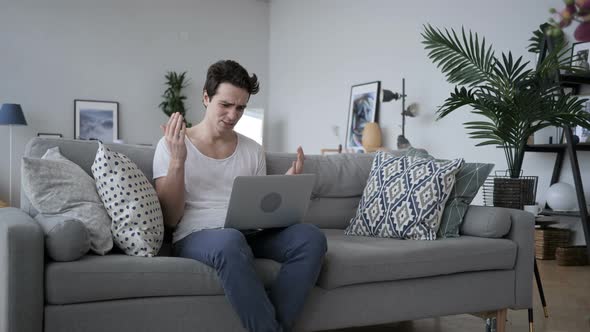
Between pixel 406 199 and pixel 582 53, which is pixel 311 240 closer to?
pixel 406 199

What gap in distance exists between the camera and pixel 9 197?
22.5 feet

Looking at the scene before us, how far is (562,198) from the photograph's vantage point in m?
4.02

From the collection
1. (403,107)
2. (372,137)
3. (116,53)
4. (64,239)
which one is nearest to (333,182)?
(64,239)

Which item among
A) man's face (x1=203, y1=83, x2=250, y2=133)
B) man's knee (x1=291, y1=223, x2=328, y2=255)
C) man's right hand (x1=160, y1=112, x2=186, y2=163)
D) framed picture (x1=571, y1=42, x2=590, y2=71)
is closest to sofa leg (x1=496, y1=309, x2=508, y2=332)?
man's knee (x1=291, y1=223, x2=328, y2=255)

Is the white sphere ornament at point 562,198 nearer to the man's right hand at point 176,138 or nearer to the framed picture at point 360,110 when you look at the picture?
Answer: the framed picture at point 360,110

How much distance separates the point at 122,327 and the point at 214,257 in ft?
1.14

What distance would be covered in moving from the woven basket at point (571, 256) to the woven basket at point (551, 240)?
0.10 meters

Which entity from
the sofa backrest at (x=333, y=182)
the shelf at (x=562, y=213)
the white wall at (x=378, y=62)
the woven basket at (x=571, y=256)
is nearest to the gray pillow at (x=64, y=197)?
the sofa backrest at (x=333, y=182)

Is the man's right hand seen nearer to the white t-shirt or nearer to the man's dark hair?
the white t-shirt

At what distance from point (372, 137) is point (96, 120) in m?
3.72

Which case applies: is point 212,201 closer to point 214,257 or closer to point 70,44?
point 214,257

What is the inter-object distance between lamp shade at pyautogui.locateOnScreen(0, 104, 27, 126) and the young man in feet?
16.4

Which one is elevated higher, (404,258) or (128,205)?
(128,205)

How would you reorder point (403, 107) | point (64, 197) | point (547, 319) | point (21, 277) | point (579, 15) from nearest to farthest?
point (579, 15), point (21, 277), point (64, 197), point (547, 319), point (403, 107)
